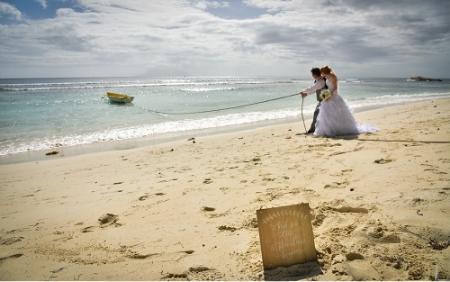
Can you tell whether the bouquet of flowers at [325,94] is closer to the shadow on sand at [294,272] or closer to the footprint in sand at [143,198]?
the footprint in sand at [143,198]

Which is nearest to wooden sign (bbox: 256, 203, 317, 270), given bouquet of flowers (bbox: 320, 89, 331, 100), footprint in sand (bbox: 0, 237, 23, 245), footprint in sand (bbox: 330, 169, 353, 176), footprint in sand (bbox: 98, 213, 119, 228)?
footprint in sand (bbox: 98, 213, 119, 228)

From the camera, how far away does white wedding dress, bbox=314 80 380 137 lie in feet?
24.3

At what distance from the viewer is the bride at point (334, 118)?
24.3 feet

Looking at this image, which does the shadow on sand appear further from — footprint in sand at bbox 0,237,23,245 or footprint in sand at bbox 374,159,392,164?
footprint in sand at bbox 374,159,392,164

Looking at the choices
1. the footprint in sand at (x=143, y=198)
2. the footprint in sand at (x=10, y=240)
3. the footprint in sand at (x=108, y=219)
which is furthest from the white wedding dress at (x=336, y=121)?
the footprint in sand at (x=10, y=240)

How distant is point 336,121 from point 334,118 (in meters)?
0.10

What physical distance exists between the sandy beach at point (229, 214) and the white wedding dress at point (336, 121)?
153 cm

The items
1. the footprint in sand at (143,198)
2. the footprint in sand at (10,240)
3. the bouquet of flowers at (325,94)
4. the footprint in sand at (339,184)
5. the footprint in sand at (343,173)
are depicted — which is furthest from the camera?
the bouquet of flowers at (325,94)

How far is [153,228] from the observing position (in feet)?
9.99

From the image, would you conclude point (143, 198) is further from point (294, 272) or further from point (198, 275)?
point (294, 272)

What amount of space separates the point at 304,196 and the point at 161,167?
3144 millimetres

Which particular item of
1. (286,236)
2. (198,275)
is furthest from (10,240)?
(286,236)

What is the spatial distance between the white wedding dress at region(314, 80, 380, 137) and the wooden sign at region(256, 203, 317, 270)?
568 centimetres

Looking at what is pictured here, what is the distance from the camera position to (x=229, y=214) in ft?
10.4
